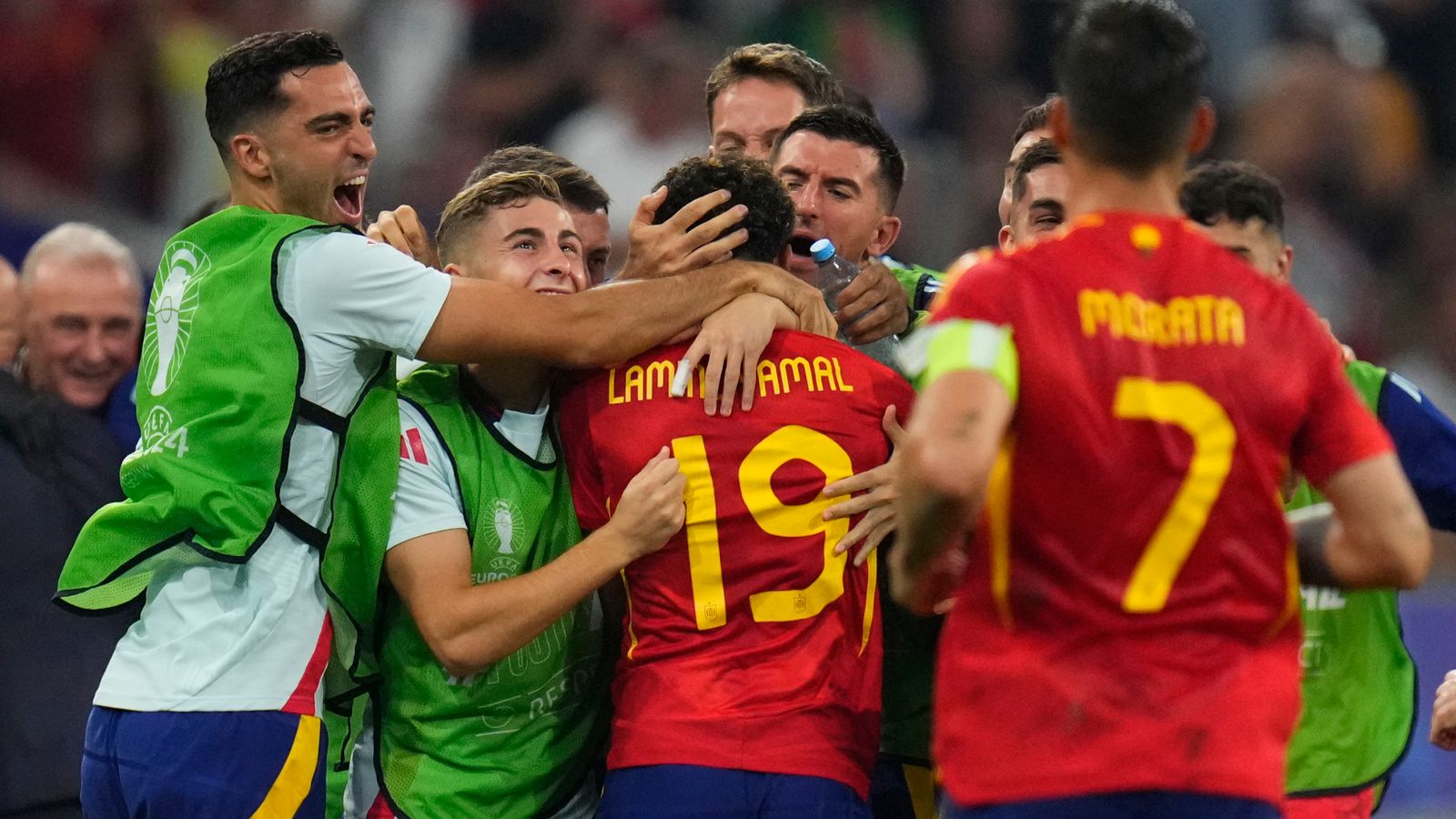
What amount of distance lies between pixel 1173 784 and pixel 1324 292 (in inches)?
371

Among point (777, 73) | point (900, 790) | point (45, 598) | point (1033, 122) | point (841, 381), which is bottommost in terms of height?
point (900, 790)

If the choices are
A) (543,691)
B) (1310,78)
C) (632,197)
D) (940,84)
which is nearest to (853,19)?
(940,84)

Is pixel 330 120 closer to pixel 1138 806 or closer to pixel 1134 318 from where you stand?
pixel 1134 318

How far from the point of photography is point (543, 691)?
404 cm

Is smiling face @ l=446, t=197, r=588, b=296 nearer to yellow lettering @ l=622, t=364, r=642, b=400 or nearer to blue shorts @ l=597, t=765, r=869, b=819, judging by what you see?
yellow lettering @ l=622, t=364, r=642, b=400

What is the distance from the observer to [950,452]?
7.95 feet

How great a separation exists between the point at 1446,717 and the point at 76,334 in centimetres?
488

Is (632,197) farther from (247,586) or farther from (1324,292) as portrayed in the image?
(247,586)

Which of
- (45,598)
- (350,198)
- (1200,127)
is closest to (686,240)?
(350,198)

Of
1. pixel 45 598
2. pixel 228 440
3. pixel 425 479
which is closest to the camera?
pixel 228 440

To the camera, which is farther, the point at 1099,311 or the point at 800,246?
the point at 800,246

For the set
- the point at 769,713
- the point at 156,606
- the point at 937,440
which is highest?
the point at 937,440

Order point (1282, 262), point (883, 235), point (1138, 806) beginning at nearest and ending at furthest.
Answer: point (1138, 806)
point (1282, 262)
point (883, 235)

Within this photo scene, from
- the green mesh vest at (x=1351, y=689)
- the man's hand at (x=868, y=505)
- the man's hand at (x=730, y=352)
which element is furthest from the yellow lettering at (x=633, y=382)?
the green mesh vest at (x=1351, y=689)
